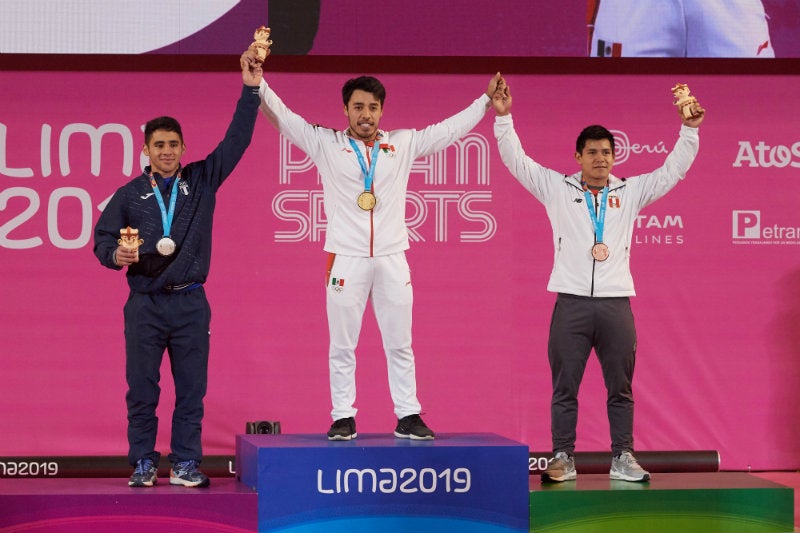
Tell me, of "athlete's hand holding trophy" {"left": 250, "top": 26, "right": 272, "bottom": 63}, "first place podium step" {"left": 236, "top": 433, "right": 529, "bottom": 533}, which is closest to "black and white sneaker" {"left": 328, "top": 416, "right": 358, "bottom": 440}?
"first place podium step" {"left": 236, "top": 433, "right": 529, "bottom": 533}

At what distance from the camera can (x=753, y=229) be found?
6.78m

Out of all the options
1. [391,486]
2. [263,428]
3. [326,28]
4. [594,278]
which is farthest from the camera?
[326,28]

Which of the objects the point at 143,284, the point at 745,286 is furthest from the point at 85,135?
the point at 745,286

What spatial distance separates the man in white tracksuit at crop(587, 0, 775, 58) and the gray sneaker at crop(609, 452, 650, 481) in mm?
2462

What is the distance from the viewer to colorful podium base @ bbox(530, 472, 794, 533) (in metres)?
4.61

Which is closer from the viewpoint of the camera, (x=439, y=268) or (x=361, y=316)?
(x=361, y=316)

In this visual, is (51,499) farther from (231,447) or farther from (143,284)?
(231,447)

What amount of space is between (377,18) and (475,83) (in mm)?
799

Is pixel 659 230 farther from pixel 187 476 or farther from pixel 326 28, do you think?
pixel 187 476

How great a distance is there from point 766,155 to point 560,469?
2.90 meters

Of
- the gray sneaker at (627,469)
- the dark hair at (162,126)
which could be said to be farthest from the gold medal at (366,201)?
the gray sneaker at (627,469)

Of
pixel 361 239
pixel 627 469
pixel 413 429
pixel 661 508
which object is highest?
pixel 361 239

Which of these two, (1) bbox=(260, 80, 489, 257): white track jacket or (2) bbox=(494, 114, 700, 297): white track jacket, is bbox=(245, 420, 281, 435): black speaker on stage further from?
(2) bbox=(494, 114, 700, 297): white track jacket

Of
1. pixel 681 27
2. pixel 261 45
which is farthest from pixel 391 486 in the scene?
pixel 681 27
